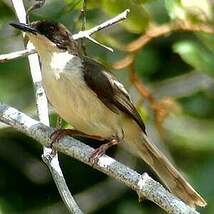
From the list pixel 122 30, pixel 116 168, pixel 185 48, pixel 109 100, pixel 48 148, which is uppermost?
pixel 122 30

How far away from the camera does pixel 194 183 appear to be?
22.8ft

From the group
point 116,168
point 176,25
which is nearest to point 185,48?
point 176,25

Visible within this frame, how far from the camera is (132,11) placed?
240 inches

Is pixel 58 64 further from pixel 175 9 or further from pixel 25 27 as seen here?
pixel 175 9

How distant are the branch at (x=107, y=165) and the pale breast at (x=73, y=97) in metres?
0.33

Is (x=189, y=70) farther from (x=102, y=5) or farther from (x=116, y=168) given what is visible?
(x=116, y=168)

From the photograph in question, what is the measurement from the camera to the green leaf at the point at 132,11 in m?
5.98

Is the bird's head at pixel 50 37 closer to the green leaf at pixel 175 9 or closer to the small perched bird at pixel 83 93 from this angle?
the small perched bird at pixel 83 93

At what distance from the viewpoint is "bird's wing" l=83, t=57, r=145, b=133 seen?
18.7 ft

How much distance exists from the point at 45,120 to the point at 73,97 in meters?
0.37

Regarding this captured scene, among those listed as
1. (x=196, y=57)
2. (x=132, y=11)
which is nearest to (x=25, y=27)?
(x=132, y=11)

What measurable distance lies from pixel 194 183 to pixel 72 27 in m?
1.27

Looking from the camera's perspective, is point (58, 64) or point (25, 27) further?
point (58, 64)

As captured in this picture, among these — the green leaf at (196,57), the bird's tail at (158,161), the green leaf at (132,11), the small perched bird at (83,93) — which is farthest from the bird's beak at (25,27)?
the green leaf at (196,57)
